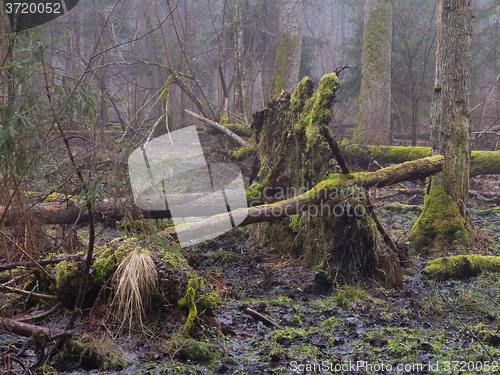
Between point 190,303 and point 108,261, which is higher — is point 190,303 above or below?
below

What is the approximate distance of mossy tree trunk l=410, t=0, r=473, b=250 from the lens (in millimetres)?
5520

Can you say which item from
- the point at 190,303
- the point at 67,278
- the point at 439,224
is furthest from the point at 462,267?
the point at 67,278

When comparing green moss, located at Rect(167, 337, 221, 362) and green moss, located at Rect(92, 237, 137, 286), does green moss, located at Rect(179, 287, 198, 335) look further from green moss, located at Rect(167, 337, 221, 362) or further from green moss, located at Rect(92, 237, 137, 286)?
green moss, located at Rect(92, 237, 137, 286)

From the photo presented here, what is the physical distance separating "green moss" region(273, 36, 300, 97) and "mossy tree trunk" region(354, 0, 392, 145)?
3034mm

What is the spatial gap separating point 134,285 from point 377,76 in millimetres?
10950

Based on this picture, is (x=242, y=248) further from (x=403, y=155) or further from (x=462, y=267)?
(x=403, y=155)

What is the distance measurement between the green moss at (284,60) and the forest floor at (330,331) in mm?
10123

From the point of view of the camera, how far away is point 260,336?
329 cm

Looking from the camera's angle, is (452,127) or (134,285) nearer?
(134,285)

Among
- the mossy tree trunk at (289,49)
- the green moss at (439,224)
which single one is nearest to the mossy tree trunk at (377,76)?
the mossy tree trunk at (289,49)

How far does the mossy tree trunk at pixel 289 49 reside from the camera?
13633 mm

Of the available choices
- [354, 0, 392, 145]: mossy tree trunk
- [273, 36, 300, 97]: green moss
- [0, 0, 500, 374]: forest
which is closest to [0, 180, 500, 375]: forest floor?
[0, 0, 500, 374]: forest

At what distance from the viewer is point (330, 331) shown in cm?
338

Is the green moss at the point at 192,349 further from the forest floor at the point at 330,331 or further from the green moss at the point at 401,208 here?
the green moss at the point at 401,208
